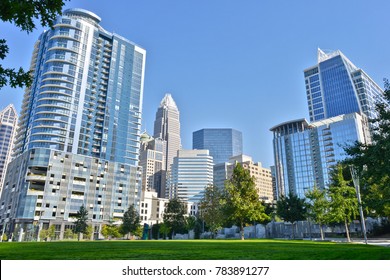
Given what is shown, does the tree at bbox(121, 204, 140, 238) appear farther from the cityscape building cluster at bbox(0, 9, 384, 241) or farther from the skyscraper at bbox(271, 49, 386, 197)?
the skyscraper at bbox(271, 49, 386, 197)

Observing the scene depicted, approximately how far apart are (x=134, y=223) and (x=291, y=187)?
107m

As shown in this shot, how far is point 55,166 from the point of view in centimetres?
10406

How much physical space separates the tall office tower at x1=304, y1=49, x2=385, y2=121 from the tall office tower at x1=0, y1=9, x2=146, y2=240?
105 m

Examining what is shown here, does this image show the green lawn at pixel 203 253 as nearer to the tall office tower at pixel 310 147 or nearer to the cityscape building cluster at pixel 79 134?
the cityscape building cluster at pixel 79 134

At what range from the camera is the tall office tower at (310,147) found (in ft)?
497

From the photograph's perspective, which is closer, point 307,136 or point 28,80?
point 28,80

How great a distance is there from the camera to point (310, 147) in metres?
168

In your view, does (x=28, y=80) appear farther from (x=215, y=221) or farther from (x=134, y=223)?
(x=134, y=223)

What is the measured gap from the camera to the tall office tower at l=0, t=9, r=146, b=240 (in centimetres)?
10112

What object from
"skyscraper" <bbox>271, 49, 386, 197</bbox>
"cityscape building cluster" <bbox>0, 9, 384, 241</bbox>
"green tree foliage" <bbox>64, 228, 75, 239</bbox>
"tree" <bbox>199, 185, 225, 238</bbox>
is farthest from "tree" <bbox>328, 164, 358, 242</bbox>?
"skyscraper" <bbox>271, 49, 386, 197</bbox>

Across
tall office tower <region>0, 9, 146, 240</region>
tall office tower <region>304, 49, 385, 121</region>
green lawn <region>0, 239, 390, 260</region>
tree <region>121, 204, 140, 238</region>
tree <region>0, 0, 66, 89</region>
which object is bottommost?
green lawn <region>0, 239, 390, 260</region>

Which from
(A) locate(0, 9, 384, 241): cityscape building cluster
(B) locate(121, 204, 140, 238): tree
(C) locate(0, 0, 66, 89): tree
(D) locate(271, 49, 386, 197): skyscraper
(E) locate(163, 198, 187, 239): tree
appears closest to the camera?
(C) locate(0, 0, 66, 89): tree

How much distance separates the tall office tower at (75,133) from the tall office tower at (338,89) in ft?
345

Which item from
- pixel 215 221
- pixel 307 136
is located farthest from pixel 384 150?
pixel 307 136
